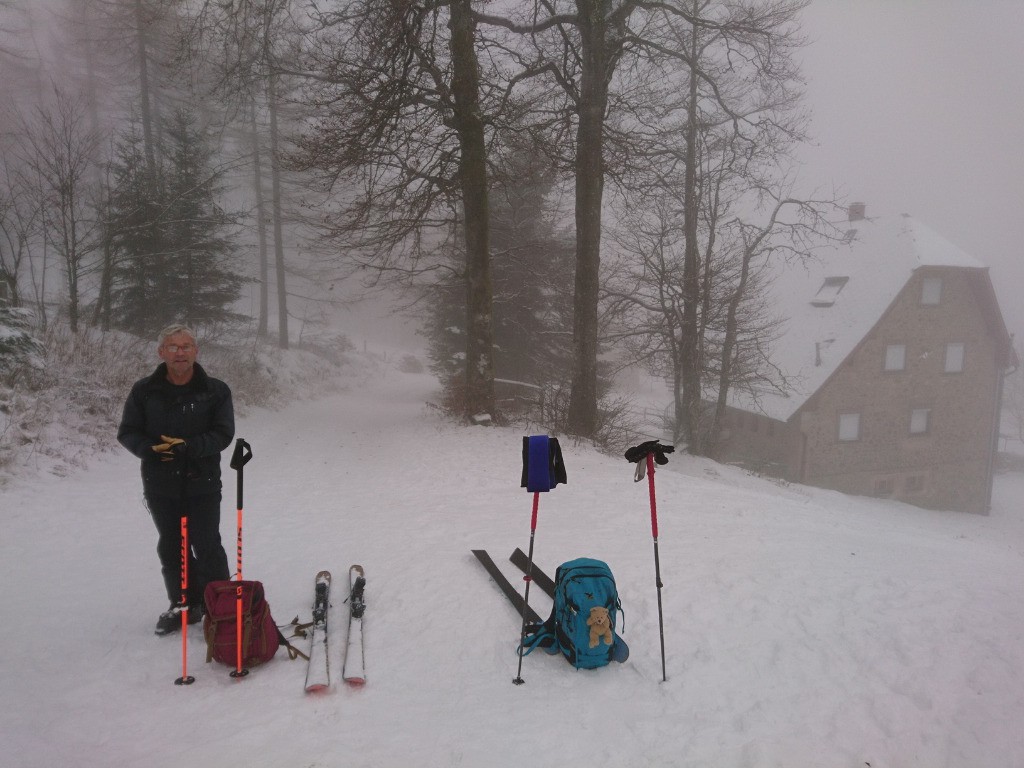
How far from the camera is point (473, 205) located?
11.2m

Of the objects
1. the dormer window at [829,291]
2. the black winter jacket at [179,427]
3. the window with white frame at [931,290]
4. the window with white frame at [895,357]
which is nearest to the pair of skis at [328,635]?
the black winter jacket at [179,427]

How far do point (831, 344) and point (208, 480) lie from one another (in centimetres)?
2378

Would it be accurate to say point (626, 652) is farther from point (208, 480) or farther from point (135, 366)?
point (135, 366)

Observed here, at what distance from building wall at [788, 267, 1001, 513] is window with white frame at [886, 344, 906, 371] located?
17cm

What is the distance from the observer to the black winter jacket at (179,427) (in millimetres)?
3771

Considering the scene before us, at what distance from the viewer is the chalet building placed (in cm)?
2225

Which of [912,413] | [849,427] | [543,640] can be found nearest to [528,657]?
[543,640]

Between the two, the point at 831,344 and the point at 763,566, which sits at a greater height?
the point at 831,344

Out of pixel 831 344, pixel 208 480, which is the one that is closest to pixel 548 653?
pixel 208 480

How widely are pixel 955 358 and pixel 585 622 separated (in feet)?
90.3

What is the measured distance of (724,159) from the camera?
16.0m

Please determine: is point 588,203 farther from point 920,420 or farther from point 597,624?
point 920,420

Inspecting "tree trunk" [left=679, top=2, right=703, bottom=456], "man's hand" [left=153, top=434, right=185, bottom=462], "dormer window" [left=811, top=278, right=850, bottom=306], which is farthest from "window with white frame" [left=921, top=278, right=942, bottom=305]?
"man's hand" [left=153, top=434, right=185, bottom=462]

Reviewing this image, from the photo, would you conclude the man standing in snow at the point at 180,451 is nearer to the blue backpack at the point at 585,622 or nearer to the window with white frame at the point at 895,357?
the blue backpack at the point at 585,622
